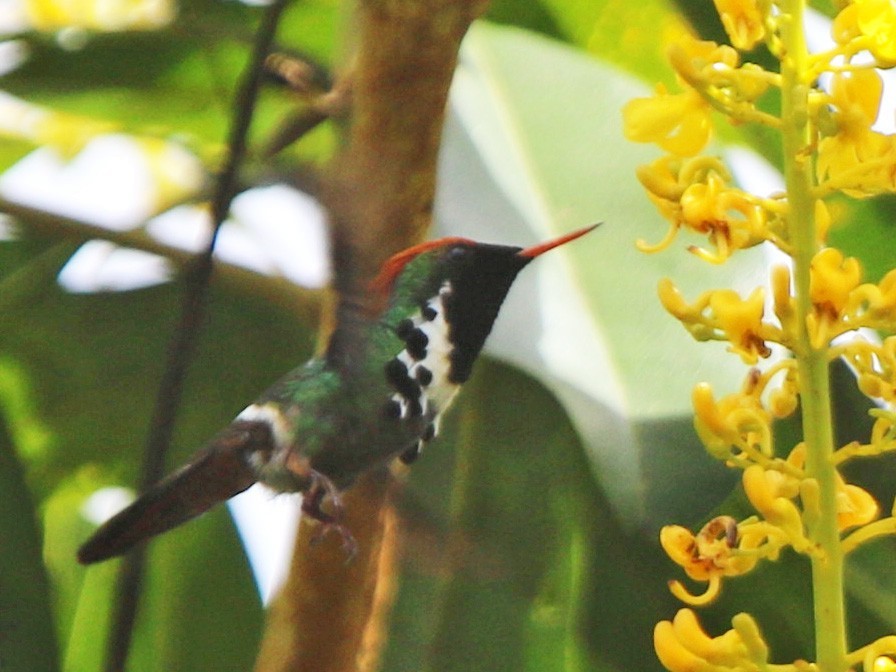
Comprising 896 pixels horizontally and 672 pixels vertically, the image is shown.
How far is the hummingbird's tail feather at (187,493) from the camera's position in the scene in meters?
0.89

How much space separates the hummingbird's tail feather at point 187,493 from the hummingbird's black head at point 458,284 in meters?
0.15

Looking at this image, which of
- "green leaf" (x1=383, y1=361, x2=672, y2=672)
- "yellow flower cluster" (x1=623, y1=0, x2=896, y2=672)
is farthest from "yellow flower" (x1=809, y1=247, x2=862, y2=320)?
"green leaf" (x1=383, y1=361, x2=672, y2=672)

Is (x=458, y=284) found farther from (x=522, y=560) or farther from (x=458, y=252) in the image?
(x=522, y=560)

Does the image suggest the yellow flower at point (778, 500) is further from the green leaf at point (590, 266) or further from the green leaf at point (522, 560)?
the green leaf at point (522, 560)

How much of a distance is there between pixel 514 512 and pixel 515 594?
3.2 inches

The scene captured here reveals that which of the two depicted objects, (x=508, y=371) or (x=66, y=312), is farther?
(x=66, y=312)

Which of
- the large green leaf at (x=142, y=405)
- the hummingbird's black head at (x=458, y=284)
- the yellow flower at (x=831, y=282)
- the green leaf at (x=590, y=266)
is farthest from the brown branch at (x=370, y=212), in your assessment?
the large green leaf at (x=142, y=405)

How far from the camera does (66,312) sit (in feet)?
5.21

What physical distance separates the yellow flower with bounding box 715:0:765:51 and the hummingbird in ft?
0.86

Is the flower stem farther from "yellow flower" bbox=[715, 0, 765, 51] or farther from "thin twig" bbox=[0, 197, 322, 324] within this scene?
"thin twig" bbox=[0, 197, 322, 324]

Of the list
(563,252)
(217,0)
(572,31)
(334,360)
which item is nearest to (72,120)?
(217,0)

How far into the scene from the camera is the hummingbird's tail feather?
0.89m

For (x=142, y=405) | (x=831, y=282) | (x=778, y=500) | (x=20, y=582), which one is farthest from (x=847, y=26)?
(x=142, y=405)

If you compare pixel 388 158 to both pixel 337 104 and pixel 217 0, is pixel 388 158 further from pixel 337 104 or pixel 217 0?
pixel 217 0
